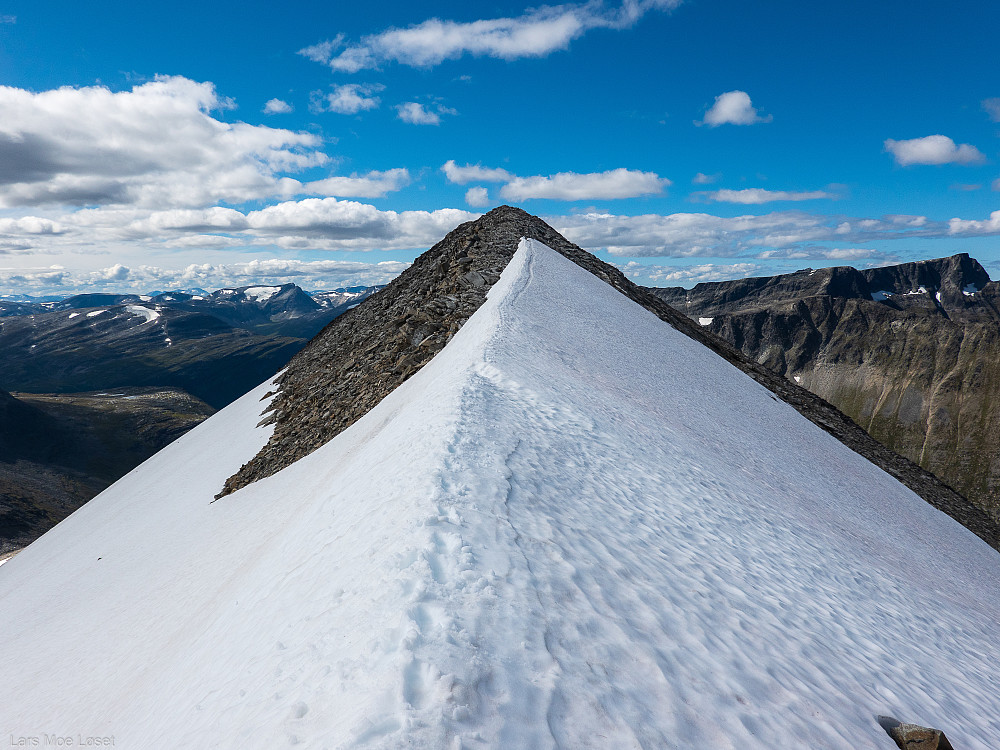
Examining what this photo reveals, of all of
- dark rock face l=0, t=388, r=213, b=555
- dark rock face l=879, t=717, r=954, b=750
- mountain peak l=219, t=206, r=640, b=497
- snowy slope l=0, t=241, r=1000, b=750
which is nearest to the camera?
snowy slope l=0, t=241, r=1000, b=750

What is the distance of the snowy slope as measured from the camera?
467cm

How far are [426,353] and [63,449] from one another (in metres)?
164

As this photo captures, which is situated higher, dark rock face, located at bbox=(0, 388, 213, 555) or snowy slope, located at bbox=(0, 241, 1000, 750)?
snowy slope, located at bbox=(0, 241, 1000, 750)

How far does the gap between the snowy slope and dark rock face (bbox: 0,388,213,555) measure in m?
82.6

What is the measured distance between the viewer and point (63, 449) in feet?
439

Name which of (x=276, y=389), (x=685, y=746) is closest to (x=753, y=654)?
(x=685, y=746)

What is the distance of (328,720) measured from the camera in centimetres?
420

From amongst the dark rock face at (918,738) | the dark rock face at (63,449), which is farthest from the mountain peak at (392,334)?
the dark rock face at (63,449)

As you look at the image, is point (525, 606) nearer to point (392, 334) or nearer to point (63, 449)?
point (392, 334)

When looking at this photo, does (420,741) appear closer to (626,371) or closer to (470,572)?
(470,572)

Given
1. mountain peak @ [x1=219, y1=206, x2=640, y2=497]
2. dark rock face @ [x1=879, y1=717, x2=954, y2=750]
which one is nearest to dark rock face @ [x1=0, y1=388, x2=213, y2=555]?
mountain peak @ [x1=219, y1=206, x2=640, y2=497]

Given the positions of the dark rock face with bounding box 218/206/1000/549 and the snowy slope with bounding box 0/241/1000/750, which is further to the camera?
the dark rock face with bounding box 218/206/1000/549

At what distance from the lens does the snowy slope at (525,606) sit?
Answer: 4.67m

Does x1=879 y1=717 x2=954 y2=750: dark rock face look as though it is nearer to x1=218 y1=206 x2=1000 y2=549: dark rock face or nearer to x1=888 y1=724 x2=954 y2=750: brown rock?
x1=888 y1=724 x2=954 y2=750: brown rock
